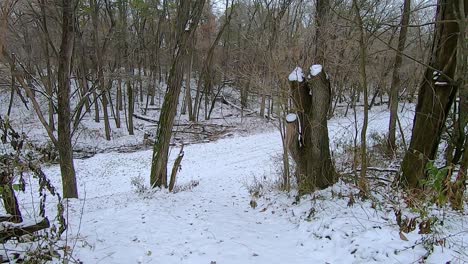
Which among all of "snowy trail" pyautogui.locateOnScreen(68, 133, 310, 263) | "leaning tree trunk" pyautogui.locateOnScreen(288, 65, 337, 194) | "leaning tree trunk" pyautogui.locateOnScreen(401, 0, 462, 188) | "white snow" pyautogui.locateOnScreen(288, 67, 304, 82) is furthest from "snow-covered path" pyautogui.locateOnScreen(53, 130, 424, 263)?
"white snow" pyautogui.locateOnScreen(288, 67, 304, 82)

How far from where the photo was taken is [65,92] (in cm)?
805

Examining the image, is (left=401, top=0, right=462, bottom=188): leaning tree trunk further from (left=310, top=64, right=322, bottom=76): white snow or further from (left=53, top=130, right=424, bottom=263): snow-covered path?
(left=310, top=64, right=322, bottom=76): white snow

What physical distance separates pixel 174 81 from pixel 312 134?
3.90 meters

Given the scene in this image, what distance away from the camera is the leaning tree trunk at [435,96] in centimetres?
510

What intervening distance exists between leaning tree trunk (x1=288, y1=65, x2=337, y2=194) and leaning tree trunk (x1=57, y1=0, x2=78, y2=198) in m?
5.43

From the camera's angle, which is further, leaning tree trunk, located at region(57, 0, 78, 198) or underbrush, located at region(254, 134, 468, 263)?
leaning tree trunk, located at region(57, 0, 78, 198)

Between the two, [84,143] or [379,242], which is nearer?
[379,242]

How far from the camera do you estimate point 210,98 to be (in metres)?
31.1

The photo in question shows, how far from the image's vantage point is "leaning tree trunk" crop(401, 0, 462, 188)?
5.10 meters

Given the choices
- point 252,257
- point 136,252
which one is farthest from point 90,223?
point 252,257

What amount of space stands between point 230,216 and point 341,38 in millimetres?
4116

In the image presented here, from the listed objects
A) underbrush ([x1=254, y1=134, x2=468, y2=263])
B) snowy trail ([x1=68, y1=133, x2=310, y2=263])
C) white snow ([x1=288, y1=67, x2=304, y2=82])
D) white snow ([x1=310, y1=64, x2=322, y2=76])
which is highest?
white snow ([x1=310, y1=64, x2=322, y2=76])

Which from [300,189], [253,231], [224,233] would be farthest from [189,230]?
[300,189]

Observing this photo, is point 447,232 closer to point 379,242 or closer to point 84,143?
point 379,242
